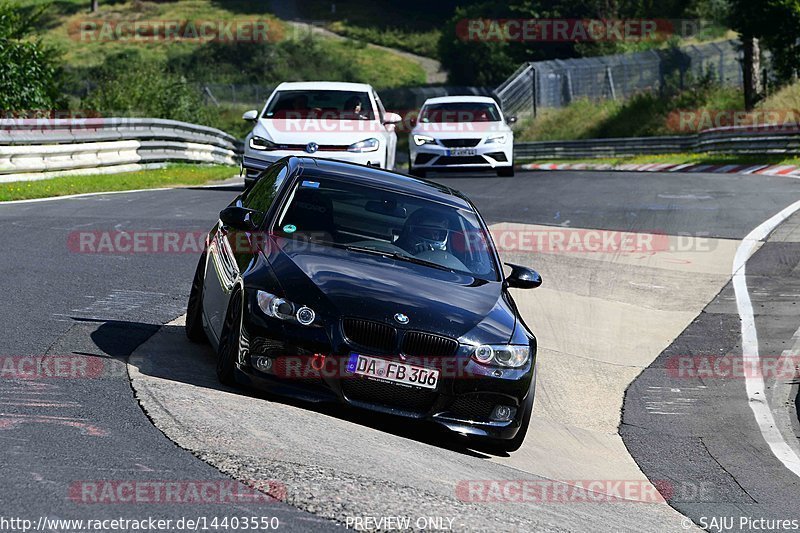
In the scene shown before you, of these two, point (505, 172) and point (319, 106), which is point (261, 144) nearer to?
point (319, 106)

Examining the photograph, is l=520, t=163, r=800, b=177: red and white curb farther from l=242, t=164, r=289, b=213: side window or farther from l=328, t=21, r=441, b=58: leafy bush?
l=328, t=21, r=441, b=58: leafy bush

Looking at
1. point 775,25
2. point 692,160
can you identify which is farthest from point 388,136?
point 775,25

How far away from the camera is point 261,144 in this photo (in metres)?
17.7

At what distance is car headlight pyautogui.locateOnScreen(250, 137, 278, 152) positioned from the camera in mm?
17578

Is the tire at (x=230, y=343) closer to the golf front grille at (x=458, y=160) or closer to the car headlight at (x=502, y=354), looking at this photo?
the car headlight at (x=502, y=354)

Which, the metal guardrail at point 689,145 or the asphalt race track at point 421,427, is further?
the metal guardrail at point 689,145

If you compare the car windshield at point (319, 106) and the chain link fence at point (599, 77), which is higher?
the car windshield at point (319, 106)

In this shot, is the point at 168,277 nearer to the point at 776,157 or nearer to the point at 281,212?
the point at 281,212

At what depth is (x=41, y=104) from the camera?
94.7 ft

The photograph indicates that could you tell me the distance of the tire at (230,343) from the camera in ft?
23.3

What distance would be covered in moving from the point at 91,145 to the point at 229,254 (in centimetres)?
1562

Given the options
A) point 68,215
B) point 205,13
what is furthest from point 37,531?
point 205,13

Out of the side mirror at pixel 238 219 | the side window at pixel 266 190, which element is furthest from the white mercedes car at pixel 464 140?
the side mirror at pixel 238 219

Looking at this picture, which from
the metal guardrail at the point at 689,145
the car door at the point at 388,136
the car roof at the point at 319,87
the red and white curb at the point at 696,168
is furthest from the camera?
the metal guardrail at the point at 689,145
